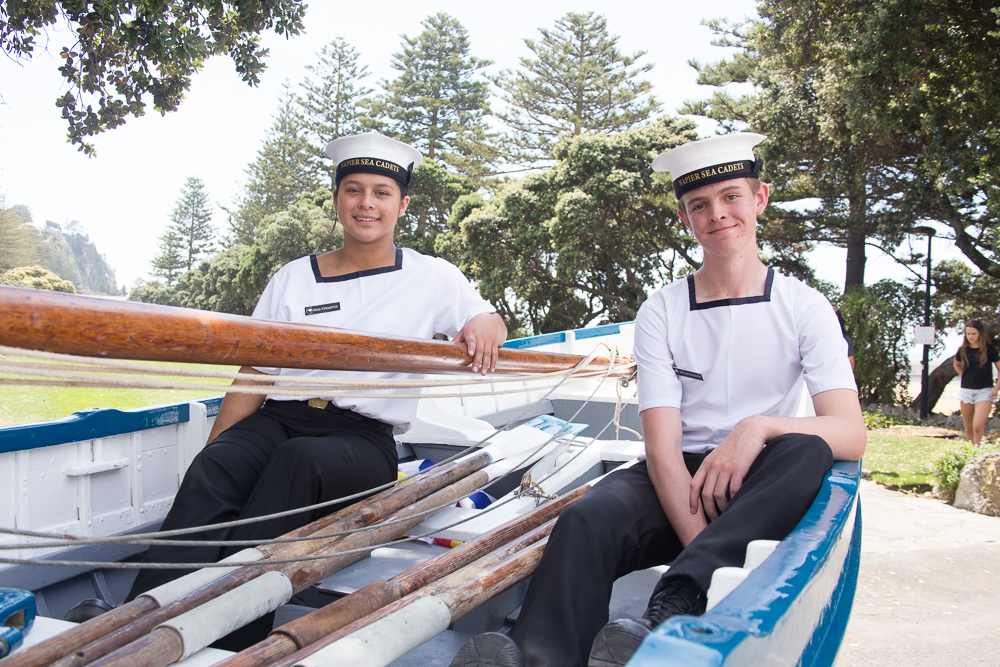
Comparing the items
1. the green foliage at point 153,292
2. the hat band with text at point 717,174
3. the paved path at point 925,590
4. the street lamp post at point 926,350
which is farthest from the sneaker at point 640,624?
the green foliage at point 153,292

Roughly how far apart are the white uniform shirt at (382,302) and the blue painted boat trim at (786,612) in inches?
48.6

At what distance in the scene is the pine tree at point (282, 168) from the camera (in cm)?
3791

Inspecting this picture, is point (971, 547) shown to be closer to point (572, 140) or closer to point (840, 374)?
point (840, 374)

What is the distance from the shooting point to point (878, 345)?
13.6 metres

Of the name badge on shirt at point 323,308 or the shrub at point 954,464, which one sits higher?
the name badge on shirt at point 323,308

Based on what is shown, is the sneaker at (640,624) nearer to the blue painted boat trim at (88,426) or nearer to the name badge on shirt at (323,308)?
the name badge on shirt at (323,308)

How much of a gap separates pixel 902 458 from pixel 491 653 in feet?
28.3

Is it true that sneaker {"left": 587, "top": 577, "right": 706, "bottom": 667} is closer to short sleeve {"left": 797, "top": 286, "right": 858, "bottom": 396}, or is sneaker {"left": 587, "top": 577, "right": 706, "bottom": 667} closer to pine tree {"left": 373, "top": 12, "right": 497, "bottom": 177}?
short sleeve {"left": 797, "top": 286, "right": 858, "bottom": 396}

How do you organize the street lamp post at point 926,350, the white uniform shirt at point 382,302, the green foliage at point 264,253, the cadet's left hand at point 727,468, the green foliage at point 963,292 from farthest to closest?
the green foliage at point 264,253, the green foliage at point 963,292, the street lamp post at point 926,350, the white uniform shirt at point 382,302, the cadet's left hand at point 727,468

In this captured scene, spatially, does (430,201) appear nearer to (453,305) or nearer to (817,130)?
(817,130)

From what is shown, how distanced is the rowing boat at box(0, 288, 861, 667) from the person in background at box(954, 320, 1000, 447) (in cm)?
661

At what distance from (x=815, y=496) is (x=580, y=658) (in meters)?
0.65

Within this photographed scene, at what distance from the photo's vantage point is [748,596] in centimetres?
97

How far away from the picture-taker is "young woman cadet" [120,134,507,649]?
188cm
